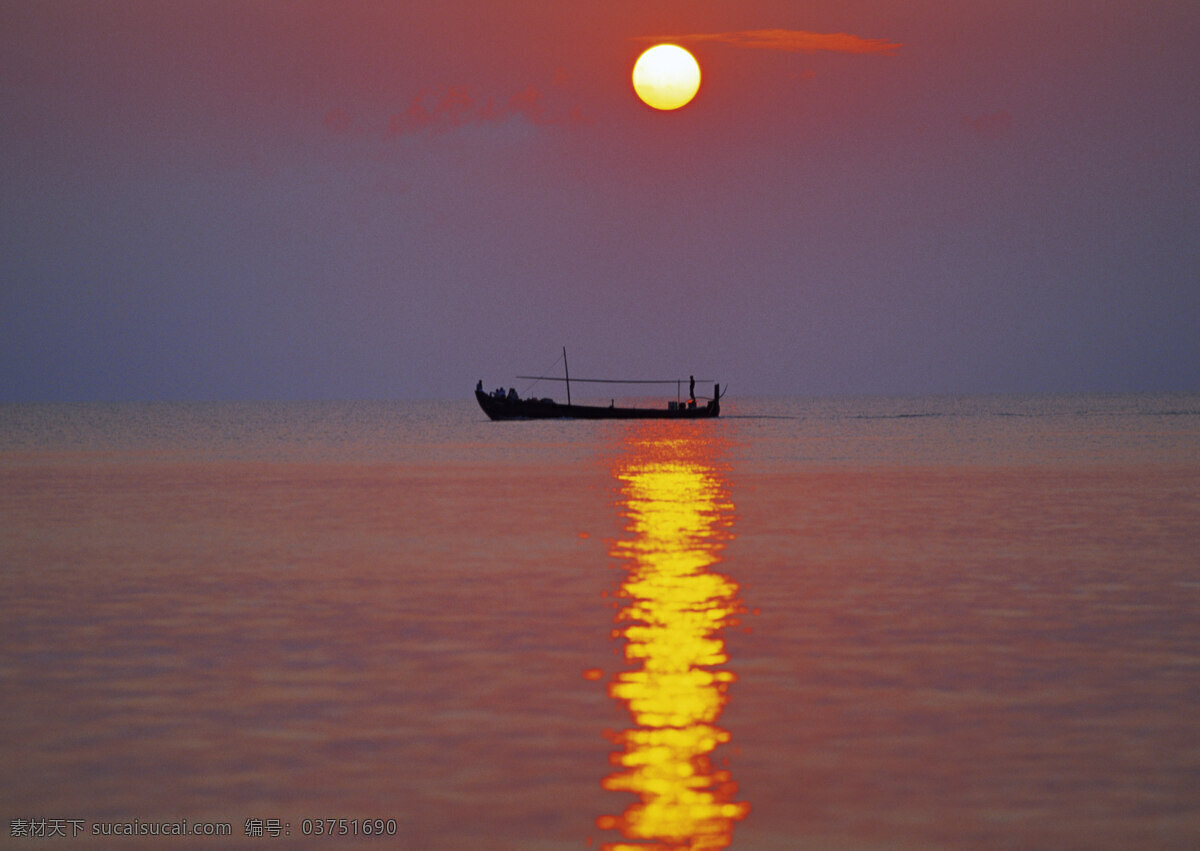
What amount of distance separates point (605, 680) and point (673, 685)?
0.73 meters

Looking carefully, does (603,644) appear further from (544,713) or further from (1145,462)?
(1145,462)

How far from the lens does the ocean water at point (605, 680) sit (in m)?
9.82

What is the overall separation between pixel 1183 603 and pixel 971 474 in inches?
1337

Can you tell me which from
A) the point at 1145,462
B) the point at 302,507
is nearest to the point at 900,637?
the point at 302,507

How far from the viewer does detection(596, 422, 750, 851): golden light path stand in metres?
9.62

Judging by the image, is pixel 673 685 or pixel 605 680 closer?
pixel 673 685

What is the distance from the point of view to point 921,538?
94.1 ft

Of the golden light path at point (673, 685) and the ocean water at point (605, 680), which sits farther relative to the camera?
the ocean water at point (605, 680)

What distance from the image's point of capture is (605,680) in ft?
46.4

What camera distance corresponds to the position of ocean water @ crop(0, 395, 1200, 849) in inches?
387

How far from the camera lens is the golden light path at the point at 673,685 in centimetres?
962

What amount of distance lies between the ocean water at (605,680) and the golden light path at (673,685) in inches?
1.8

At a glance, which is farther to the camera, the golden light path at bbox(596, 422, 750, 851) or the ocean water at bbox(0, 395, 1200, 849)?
the ocean water at bbox(0, 395, 1200, 849)

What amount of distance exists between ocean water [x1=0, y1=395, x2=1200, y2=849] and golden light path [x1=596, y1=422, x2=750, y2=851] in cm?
5
